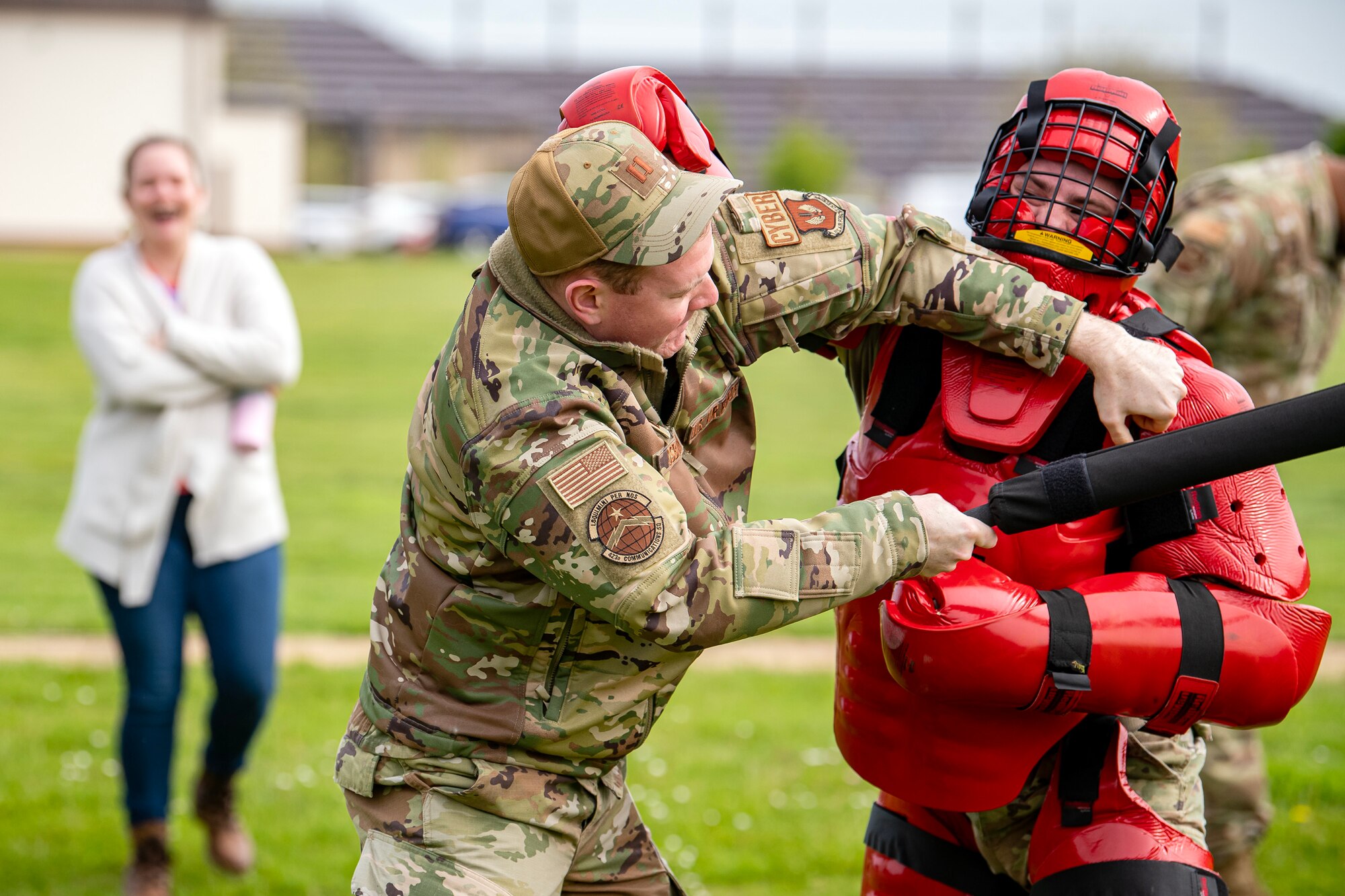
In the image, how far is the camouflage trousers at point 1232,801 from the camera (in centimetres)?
462

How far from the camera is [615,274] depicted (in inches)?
95.6

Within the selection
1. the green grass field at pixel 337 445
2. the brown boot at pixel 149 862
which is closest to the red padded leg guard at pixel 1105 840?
the brown boot at pixel 149 862

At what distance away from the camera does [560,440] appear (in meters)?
2.35

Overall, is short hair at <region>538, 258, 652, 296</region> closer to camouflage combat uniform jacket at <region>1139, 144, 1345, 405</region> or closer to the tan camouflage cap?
the tan camouflage cap

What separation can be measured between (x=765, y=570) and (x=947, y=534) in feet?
1.08

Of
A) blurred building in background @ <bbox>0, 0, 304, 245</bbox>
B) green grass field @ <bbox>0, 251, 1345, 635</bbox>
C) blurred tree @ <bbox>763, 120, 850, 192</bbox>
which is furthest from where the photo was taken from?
blurred tree @ <bbox>763, 120, 850, 192</bbox>

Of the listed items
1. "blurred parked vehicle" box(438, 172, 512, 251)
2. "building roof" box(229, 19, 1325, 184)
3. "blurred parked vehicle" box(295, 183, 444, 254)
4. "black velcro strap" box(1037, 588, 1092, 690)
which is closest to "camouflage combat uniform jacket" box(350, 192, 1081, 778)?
"black velcro strap" box(1037, 588, 1092, 690)

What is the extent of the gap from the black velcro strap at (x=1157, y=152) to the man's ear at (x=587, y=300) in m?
1.13

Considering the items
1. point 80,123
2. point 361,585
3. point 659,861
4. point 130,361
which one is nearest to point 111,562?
point 130,361

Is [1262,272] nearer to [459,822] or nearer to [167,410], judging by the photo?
[459,822]

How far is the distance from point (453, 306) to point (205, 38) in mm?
11371

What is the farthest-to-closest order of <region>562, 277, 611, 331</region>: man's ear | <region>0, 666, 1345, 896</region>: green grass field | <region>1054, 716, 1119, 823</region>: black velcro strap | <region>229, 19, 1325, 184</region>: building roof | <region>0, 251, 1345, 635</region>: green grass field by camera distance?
<region>229, 19, 1325, 184</region>: building roof < <region>0, 251, 1345, 635</region>: green grass field < <region>0, 666, 1345, 896</region>: green grass field < <region>1054, 716, 1119, 823</region>: black velcro strap < <region>562, 277, 611, 331</region>: man's ear

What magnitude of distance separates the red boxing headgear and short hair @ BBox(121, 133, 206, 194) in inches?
120

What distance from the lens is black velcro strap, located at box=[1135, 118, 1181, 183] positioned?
2791 mm
